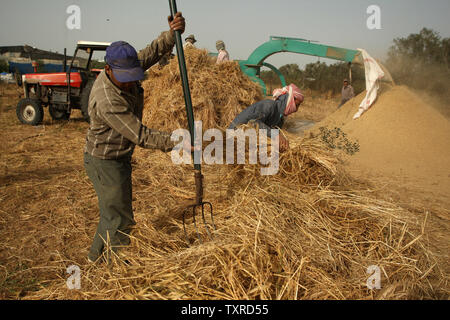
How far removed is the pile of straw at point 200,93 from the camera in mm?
6105

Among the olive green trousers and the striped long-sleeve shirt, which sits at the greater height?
the striped long-sleeve shirt

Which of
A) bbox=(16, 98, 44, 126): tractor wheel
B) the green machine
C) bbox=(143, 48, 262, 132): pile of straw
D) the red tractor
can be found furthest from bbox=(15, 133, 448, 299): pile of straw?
bbox=(16, 98, 44, 126): tractor wheel

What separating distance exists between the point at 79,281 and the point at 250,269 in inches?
45.5

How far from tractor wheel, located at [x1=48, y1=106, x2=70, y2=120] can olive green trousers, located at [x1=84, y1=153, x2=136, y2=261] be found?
729cm

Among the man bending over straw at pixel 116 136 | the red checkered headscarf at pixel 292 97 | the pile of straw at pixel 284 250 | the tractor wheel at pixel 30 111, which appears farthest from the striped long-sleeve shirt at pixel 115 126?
the tractor wheel at pixel 30 111

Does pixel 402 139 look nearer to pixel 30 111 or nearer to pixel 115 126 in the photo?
pixel 115 126

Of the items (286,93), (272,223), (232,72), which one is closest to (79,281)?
(272,223)

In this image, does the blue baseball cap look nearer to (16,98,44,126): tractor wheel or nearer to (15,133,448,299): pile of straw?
(15,133,448,299): pile of straw

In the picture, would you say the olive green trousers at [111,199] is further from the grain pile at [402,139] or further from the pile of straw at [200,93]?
the grain pile at [402,139]

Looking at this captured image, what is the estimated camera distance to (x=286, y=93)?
11.6 ft

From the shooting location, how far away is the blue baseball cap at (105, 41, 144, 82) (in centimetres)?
197

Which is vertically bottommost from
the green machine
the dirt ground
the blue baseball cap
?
the dirt ground

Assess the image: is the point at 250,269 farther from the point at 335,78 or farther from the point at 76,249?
the point at 335,78

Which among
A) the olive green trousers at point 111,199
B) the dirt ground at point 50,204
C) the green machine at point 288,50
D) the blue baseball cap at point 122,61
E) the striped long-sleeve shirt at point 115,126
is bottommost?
the dirt ground at point 50,204
